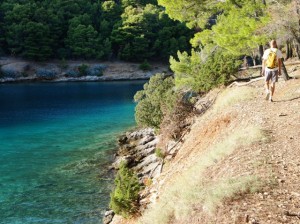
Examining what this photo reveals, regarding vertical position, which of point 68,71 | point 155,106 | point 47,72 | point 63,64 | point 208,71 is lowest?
point 155,106

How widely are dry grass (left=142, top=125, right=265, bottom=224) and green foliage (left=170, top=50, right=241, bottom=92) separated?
12806mm

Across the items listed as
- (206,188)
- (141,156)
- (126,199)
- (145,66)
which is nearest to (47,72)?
(145,66)

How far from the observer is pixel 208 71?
88.3 ft

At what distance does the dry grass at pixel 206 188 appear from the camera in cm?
933

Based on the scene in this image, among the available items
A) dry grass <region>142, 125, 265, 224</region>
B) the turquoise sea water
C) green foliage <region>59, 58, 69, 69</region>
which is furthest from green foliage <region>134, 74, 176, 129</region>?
green foliage <region>59, 58, 69, 69</region>

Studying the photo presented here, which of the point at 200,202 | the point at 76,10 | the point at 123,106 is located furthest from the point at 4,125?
the point at 76,10

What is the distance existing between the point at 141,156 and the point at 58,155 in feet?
22.6

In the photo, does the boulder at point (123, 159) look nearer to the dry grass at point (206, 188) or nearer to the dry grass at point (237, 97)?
the dry grass at point (237, 97)

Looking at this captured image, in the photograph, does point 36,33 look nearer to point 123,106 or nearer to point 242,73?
point 123,106

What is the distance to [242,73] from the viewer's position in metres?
30.6

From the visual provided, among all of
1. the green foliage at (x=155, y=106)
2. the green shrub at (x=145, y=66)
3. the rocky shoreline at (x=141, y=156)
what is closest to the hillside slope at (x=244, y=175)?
the rocky shoreline at (x=141, y=156)

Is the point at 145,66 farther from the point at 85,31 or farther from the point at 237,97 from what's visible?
the point at 237,97

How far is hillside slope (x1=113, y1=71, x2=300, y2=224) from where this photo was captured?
28.3ft

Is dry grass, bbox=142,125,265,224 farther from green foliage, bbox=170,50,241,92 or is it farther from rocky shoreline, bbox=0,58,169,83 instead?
rocky shoreline, bbox=0,58,169,83
